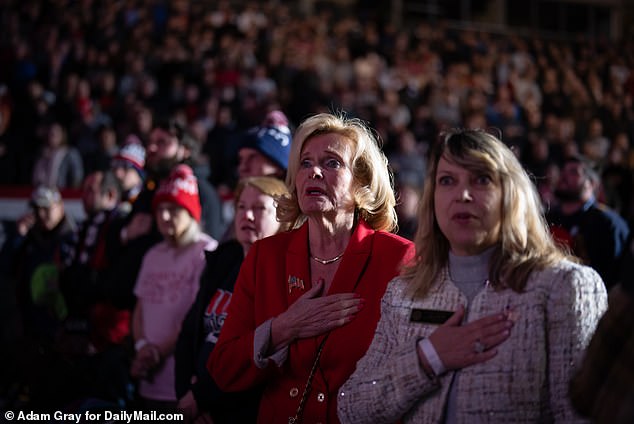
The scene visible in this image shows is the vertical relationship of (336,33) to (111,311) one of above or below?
above

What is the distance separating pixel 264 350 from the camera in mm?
2920

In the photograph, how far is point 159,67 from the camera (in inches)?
504

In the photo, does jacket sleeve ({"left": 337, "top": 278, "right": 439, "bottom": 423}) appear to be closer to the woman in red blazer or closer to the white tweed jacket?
the white tweed jacket

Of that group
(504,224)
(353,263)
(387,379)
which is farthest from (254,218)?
(504,224)

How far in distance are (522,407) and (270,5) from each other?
18.3 m

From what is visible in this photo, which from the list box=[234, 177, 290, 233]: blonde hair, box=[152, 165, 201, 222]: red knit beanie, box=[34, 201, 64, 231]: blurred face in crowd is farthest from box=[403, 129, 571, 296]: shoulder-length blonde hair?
box=[34, 201, 64, 231]: blurred face in crowd

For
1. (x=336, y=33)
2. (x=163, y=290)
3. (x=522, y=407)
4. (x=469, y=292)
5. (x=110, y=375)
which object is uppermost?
(x=336, y=33)

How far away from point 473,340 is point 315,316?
0.73 m

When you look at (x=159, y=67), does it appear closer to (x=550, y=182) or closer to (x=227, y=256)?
(x=550, y=182)

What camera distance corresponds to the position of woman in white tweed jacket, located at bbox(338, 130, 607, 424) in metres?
2.23

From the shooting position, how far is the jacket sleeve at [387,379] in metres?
2.37

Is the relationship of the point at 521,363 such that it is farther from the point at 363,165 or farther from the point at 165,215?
the point at 165,215

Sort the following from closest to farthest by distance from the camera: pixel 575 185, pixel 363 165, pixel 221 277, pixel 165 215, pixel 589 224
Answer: pixel 363 165
pixel 221 277
pixel 165 215
pixel 589 224
pixel 575 185

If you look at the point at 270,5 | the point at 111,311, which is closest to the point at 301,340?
the point at 111,311
